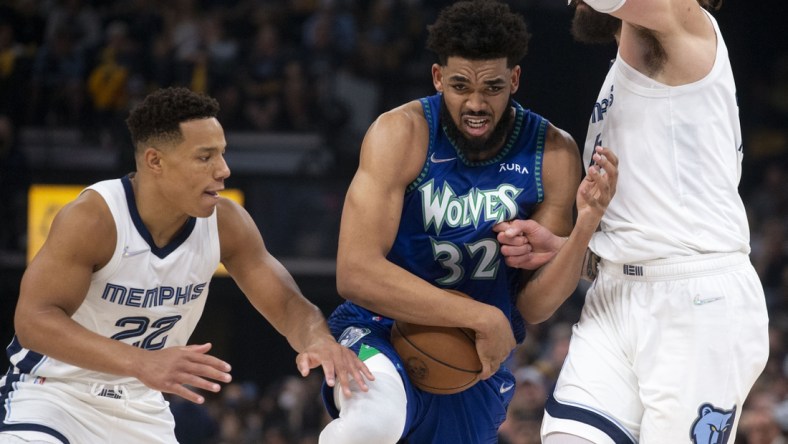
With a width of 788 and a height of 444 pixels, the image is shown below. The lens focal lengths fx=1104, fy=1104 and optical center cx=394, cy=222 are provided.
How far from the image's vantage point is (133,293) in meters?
4.18

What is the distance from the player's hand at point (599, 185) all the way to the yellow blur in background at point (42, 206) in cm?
724

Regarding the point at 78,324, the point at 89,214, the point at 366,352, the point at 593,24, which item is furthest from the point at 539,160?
the point at 78,324

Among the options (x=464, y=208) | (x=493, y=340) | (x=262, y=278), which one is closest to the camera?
(x=493, y=340)

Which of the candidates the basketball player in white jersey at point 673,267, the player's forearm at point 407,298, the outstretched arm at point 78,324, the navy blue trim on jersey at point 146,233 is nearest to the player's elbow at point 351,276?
the player's forearm at point 407,298

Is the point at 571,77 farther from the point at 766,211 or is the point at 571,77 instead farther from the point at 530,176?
the point at 530,176

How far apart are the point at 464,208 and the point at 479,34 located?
0.66 m

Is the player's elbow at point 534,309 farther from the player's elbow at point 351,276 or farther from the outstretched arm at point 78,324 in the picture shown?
the outstretched arm at point 78,324

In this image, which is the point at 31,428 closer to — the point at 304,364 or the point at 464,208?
the point at 304,364

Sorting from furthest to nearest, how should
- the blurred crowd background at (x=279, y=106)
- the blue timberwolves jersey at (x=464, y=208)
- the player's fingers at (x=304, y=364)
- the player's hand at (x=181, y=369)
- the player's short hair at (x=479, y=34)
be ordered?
the blurred crowd background at (x=279, y=106)
the blue timberwolves jersey at (x=464, y=208)
the player's short hair at (x=479, y=34)
the player's fingers at (x=304, y=364)
the player's hand at (x=181, y=369)

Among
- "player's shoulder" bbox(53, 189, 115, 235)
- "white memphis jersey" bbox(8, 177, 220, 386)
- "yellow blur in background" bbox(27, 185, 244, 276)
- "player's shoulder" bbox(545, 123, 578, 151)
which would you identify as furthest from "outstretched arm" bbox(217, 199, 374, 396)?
"yellow blur in background" bbox(27, 185, 244, 276)

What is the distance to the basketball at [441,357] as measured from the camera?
13.4 feet

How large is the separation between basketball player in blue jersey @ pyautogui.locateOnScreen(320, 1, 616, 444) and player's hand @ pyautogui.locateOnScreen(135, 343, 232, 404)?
1.56 ft

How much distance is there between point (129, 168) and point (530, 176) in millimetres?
7210

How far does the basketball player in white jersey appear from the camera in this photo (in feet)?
12.1
